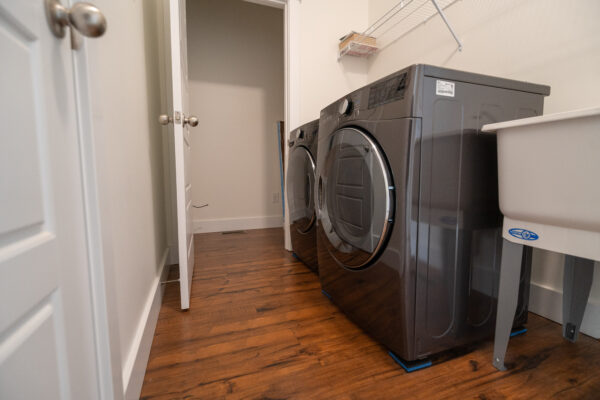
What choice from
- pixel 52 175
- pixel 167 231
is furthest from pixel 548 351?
pixel 167 231

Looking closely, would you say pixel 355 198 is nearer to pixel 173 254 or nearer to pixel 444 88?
pixel 444 88

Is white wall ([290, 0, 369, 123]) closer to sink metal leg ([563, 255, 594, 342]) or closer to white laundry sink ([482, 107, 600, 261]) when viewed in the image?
white laundry sink ([482, 107, 600, 261])

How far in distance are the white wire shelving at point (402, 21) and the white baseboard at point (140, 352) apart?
78.1 inches

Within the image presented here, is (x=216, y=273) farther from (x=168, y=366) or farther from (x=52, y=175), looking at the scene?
(x=52, y=175)

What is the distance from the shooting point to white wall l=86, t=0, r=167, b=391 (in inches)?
20.1

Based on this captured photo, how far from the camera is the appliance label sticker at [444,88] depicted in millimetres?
777

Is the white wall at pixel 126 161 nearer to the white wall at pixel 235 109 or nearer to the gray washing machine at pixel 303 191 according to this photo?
the gray washing machine at pixel 303 191

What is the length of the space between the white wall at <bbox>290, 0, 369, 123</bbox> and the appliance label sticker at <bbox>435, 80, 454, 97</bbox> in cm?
138

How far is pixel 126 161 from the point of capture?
819 mm

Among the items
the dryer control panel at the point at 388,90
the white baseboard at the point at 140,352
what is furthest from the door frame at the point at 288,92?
the dryer control panel at the point at 388,90

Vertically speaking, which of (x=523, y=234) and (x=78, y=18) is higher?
(x=78, y=18)

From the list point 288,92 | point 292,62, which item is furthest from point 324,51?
point 288,92

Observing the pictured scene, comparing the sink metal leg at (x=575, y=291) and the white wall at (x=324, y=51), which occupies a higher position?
the white wall at (x=324, y=51)

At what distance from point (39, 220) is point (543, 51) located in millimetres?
1734
